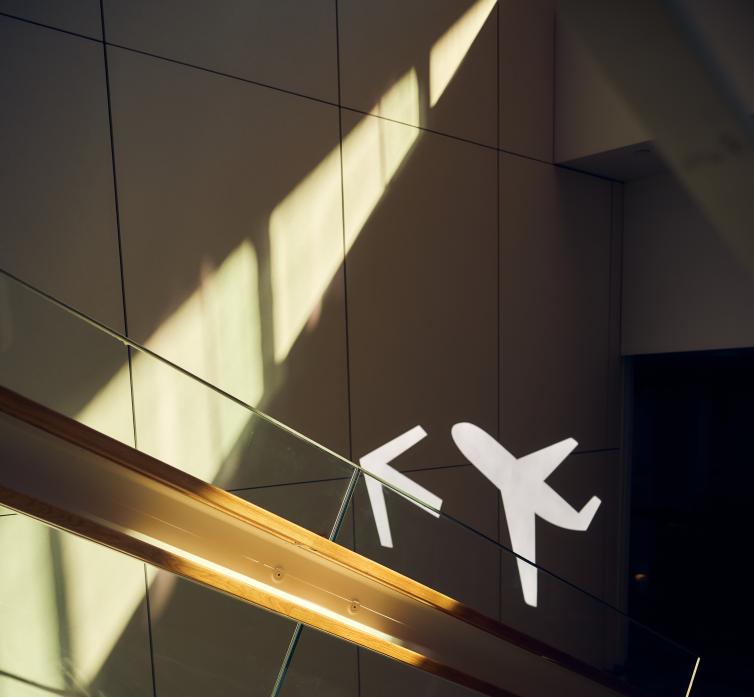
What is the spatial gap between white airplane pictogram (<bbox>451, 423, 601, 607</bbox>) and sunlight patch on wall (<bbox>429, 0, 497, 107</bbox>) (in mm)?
2149

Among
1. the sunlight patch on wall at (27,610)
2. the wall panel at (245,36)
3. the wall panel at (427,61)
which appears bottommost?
the sunlight patch on wall at (27,610)

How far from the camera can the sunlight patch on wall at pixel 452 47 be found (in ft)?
12.4

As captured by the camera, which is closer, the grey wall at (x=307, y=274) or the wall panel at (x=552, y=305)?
the grey wall at (x=307, y=274)

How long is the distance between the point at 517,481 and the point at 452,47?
2904mm

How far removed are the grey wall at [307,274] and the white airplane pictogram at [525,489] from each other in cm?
9

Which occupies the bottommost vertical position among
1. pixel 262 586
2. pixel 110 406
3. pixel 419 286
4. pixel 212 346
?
pixel 262 586

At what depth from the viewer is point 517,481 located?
170 inches

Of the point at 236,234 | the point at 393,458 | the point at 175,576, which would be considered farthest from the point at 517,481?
the point at 175,576

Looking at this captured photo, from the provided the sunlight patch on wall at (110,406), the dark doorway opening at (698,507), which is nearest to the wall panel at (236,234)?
the sunlight patch on wall at (110,406)

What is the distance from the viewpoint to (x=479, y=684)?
5.65ft

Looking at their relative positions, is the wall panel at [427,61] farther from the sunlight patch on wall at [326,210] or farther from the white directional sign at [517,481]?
the white directional sign at [517,481]

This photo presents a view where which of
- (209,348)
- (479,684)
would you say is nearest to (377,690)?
(479,684)

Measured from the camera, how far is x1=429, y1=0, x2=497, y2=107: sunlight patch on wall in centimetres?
377

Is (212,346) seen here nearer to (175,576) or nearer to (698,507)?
(175,576)
